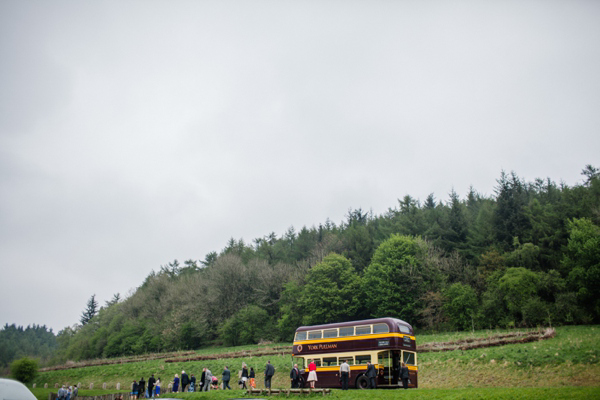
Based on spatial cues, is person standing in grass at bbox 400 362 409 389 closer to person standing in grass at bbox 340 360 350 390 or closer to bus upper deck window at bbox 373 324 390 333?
bus upper deck window at bbox 373 324 390 333

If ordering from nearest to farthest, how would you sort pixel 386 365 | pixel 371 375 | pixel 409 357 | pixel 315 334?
pixel 371 375 → pixel 386 365 → pixel 409 357 → pixel 315 334

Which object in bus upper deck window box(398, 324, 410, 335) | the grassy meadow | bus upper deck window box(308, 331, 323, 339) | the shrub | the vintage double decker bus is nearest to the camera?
the grassy meadow

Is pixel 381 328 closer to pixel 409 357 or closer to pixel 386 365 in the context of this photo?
pixel 386 365

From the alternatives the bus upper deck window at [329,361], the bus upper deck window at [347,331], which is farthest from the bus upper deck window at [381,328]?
the bus upper deck window at [329,361]

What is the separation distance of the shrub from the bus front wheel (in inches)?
1997

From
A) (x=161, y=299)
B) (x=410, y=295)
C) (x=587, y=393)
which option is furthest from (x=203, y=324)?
(x=587, y=393)

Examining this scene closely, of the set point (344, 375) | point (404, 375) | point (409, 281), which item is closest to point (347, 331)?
point (344, 375)

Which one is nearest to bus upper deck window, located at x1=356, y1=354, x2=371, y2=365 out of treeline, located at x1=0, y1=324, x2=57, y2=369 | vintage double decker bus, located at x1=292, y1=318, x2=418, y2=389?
vintage double decker bus, located at x1=292, y1=318, x2=418, y2=389

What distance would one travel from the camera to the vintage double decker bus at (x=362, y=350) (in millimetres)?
26594

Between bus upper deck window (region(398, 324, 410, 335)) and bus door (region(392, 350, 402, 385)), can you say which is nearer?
bus door (region(392, 350, 402, 385))

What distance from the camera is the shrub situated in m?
54.7

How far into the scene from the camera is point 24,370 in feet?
180

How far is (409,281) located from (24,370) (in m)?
56.2

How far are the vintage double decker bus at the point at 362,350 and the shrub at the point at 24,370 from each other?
151 feet
